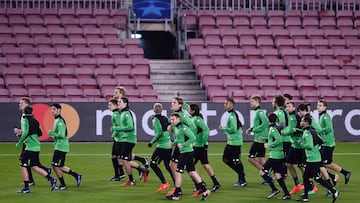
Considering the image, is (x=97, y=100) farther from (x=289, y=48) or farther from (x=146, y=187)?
(x=146, y=187)

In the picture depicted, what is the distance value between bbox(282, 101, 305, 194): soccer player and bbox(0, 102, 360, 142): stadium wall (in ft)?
41.4

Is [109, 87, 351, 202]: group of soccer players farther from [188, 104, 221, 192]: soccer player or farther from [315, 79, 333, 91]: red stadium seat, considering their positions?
[315, 79, 333, 91]: red stadium seat

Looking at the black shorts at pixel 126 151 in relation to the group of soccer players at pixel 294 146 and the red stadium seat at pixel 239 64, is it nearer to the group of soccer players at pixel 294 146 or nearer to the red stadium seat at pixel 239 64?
the group of soccer players at pixel 294 146

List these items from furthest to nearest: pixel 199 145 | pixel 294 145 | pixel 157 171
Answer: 1. pixel 199 145
2. pixel 157 171
3. pixel 294 145

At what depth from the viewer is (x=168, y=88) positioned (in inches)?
1339

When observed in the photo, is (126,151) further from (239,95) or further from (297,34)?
(297,34)

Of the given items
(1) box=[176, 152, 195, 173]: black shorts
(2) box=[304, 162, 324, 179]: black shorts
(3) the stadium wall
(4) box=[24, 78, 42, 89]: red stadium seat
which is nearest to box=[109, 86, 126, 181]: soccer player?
(1) box=[176, 152, 195, 173]: black shorts

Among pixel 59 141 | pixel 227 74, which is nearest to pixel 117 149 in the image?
pixel 59 141

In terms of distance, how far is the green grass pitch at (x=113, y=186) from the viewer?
661 inches

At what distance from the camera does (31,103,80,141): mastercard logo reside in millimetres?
30078

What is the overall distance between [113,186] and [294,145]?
4.08 metres

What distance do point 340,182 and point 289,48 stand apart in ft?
53.8

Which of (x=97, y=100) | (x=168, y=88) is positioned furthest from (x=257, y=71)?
(x=97, y=100)

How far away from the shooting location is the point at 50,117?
30.1 metres
